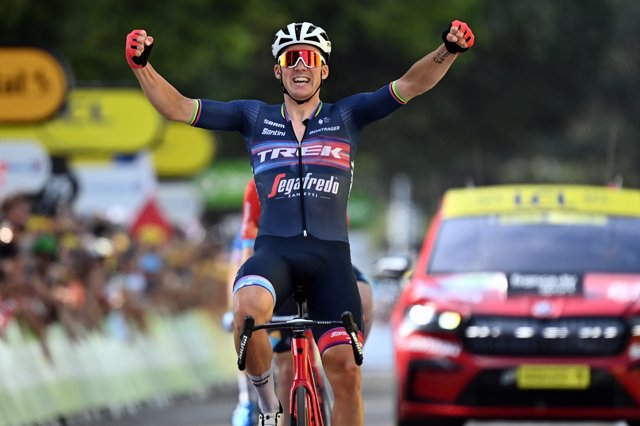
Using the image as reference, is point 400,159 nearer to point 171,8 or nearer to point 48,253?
point 171,8

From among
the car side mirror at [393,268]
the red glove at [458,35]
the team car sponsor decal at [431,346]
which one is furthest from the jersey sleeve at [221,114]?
the car side mirror at [393,268]

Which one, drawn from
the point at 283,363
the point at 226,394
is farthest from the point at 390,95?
the point at 226,394

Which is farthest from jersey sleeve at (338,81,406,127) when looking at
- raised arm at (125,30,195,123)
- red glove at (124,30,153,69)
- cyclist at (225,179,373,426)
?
cyclist at (225,179,373,426)

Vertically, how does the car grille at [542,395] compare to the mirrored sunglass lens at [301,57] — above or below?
below

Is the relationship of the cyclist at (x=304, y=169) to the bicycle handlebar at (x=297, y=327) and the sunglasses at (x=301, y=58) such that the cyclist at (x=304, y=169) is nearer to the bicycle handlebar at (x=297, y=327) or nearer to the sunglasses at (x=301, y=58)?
the sunglasses at (x=301, y=58)

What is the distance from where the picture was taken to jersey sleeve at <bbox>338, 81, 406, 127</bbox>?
9.51 meters

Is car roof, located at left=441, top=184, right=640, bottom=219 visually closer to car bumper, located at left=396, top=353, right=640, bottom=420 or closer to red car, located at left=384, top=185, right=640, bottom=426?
red car, located at left=384, top=185, right=640, bottom=426

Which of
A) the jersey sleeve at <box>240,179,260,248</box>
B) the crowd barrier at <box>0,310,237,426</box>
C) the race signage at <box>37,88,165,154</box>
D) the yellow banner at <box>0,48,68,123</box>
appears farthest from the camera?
the race signage at <box>37,88,165,154</box>

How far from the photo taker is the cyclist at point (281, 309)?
10.8 m

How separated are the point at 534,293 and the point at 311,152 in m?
4.26

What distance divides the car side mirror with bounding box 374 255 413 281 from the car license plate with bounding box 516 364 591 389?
1.40 meters

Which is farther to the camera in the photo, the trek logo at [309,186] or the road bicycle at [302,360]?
the trek logo at [309,186]

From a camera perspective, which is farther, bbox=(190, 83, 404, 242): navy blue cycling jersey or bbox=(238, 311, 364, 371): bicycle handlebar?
bbox=(190, 83, 404, 242): navy blue cycling jersey

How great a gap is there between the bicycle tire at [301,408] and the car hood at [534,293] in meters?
4.24
